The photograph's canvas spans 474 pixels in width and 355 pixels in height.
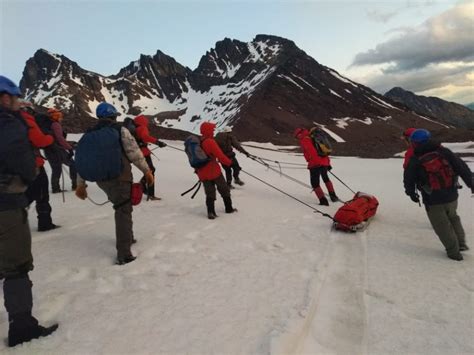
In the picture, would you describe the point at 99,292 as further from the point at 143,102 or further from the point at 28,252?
the point at 143,102

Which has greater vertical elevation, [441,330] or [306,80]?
[306,80]

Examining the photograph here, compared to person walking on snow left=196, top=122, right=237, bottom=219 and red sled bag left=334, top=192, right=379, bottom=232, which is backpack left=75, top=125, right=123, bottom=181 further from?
red sled bag left=334, top=192, right=379, bottom=232

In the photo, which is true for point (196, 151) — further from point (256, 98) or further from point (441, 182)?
point (256, 98)

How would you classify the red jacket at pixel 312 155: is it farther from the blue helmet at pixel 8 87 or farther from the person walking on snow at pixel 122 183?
the blue helmet at pixel 8 87

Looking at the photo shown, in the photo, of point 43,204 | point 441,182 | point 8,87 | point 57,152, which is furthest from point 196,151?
point 441,182

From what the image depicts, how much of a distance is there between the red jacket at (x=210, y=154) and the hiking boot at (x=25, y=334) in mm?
4848

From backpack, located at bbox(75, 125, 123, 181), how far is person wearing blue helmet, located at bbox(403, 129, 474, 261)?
477 centimetres

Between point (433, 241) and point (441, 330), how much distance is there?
10.8ft

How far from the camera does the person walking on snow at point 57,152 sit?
7.98 metres

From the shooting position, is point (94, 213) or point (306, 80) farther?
point (306, 80)

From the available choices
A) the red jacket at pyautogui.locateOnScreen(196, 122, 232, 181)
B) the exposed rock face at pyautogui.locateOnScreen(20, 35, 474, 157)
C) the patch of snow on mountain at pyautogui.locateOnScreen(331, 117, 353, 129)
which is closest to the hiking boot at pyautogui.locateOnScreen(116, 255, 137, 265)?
the red jacket at pyautogui.locateOnScreen(196, 122, 232, 181)

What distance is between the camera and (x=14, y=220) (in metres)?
3.70

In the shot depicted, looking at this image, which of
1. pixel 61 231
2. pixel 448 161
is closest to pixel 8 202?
pixel 61 231

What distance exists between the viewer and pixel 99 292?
15.3 ft
